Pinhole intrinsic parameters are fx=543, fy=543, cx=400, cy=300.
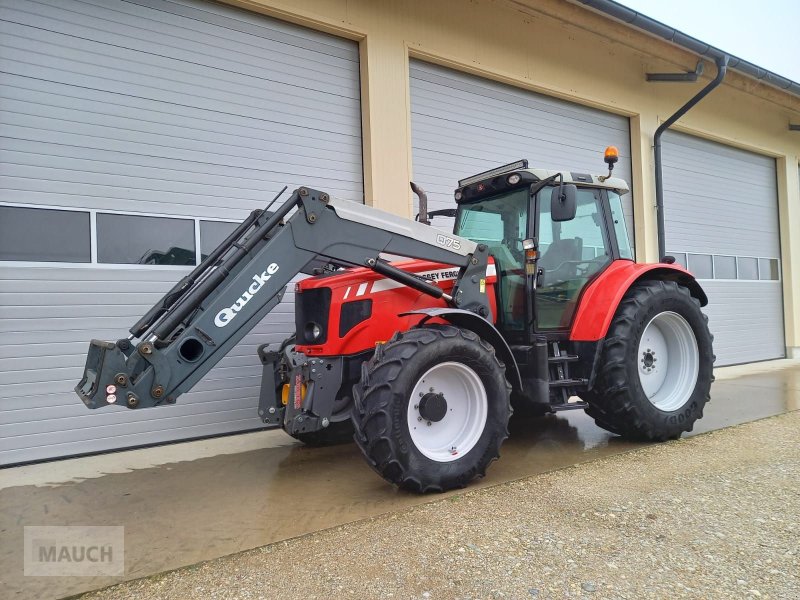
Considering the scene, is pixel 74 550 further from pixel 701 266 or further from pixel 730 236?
pixel 730 236

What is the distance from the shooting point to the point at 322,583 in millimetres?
2484

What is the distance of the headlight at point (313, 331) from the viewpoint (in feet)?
12.9

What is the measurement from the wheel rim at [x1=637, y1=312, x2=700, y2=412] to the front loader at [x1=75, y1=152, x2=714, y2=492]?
1cm

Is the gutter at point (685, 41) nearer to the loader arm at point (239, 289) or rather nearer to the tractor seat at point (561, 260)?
the tractor seat at point (561, 260)

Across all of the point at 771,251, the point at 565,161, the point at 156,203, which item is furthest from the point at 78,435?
the point at 771,251

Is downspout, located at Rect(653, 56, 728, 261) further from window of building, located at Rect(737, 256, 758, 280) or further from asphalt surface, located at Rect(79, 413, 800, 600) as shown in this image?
asphalt surface, located at Rect(79, 413, 800, 600)

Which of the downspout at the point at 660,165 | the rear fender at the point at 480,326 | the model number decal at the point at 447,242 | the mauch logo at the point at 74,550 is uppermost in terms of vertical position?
the downspout at the point at 660,165

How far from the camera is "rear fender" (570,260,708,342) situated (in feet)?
14.5

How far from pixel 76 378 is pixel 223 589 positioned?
3300 millimetres

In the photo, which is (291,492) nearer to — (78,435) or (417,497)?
(417,497)

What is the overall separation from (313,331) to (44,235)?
276 centimetres

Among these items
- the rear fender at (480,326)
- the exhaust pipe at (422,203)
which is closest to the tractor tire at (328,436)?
the rear fender at (480,326)

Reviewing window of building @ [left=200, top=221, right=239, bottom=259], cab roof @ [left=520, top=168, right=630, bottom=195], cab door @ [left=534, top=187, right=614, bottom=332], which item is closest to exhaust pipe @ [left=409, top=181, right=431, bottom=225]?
cab roof @ [left=520, top=168, right=630, bottom=195]

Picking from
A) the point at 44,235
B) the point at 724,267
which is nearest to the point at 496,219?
the point at 44,235
